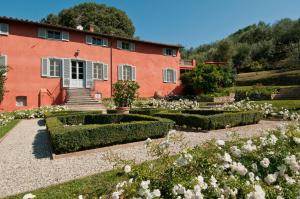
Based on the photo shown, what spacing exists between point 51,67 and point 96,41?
466 cm

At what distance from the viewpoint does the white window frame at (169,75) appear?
1089 inches

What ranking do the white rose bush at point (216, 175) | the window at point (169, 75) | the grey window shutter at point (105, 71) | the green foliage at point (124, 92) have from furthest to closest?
the window at point (169, 75), the grey window shutter at point (105, 71), the green foliage at point (124, 92), the white rose bush at point (216, 175)

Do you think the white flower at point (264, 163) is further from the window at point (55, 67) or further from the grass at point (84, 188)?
the window at point (55, 67)

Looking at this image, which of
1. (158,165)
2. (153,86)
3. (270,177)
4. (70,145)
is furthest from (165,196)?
(153,86)

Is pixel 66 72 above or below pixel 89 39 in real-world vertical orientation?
below

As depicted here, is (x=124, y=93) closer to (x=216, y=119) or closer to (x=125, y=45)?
(x=216, y=119)

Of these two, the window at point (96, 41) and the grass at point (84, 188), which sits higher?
the window at point (96, 41)

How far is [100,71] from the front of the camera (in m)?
23.3

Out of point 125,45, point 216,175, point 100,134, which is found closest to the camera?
point 216,175

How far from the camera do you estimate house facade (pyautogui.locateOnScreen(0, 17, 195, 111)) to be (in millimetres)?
19266

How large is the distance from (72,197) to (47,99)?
17510 mm

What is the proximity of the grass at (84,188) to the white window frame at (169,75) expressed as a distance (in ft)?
75.4

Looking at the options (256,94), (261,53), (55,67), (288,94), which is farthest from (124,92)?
(261,53)

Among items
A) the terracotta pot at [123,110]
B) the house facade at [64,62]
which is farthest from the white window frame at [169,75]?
the terracotta pot at [123,110]
